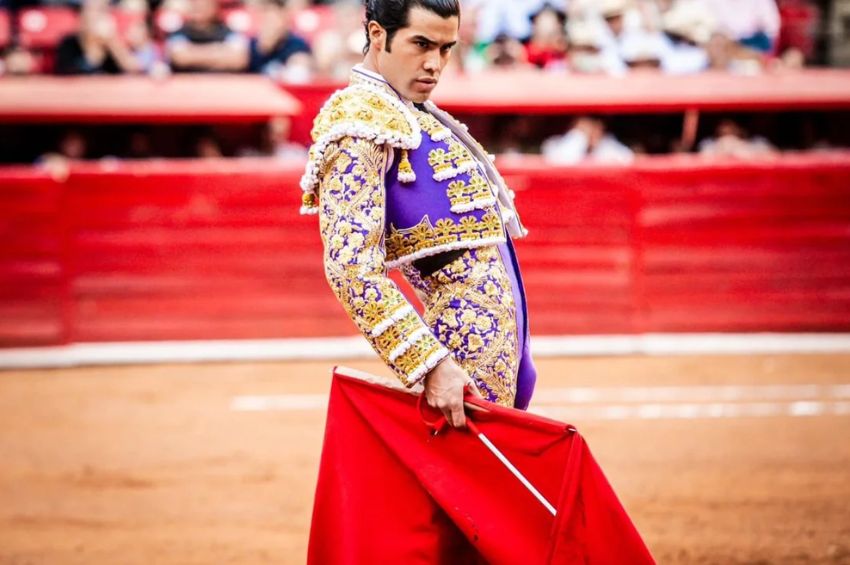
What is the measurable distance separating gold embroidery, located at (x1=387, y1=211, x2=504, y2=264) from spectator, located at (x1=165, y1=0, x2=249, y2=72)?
293 inches

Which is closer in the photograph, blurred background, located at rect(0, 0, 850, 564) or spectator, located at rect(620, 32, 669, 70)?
blurred background, located at rect(0, 0, 850, 564)

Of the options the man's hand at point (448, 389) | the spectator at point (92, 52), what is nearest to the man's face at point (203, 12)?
the spectator at point (92, 52)

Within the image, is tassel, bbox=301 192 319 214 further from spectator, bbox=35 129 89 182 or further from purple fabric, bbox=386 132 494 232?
spectator, bbox=35 129 89 182

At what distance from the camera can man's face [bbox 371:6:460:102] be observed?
7.79ft

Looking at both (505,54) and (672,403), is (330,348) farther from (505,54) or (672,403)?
(505,54)

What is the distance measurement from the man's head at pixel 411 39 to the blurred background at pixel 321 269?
7.05 feet

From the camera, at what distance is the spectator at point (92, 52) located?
31.2 feet

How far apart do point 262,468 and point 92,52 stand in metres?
5.38

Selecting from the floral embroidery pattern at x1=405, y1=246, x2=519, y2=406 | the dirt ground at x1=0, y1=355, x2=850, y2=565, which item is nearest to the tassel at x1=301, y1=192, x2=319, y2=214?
the floral embroidery pattern at x1=405, y1=246, x2=519, y2=406

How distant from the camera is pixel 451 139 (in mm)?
2516

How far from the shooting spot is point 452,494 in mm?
2434

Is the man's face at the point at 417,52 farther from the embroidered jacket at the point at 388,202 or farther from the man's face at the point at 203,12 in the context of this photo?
the man's face at the point at 203,12

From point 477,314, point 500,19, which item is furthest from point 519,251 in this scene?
point 477,314

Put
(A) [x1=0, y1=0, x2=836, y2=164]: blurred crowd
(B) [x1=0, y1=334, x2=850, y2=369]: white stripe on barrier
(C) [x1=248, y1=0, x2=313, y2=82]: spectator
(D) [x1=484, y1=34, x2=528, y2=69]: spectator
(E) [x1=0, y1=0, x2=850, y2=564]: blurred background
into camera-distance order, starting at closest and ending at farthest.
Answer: (E) [x1=0, y1=0, x2=850, y2=564]: blurred background → (B) [x1=0, y1=334, x2=850, y2=369]: white stripe on barrier → (A) [x1=0, y1=0, x2=836, y2=164]: blurred crowd → (C) [x1=248, y1=0, x2=313, y2=82]: spectator → (D) [x1=484, y1=34, x2=528, y2=69]: spectator
